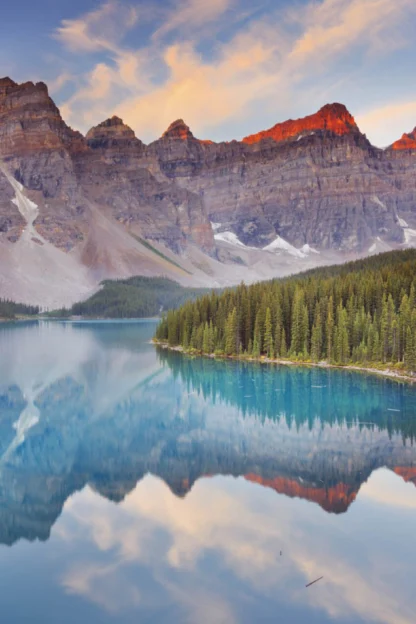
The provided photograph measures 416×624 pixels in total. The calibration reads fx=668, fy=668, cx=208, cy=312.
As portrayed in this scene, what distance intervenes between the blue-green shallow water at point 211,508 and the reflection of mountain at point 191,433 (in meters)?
0.16

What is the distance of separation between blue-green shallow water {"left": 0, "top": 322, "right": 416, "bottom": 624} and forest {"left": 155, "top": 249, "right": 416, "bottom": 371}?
14030mm

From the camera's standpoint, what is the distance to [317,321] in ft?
252

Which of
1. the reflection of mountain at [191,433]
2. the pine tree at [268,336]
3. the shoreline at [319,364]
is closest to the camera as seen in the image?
the reflection of mountain at [191,433]

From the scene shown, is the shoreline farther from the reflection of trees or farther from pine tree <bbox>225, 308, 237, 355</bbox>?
the reflection of trees

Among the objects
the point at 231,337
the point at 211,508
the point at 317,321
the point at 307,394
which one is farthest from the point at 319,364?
the point at 211,508

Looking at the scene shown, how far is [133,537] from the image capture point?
84.4ft

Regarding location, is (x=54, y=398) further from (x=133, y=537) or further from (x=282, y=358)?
(x=133, y=537)

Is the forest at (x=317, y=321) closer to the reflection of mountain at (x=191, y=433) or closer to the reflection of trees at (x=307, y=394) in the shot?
the reflection of trees at (x=307, y=394)

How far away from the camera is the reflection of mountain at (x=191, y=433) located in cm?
3212

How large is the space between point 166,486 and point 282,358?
1903 inches

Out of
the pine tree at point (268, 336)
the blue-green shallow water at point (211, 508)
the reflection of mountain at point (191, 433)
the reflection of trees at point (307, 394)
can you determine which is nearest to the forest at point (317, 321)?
the pine tree at point (268, 336)

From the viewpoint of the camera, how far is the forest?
71562 millimetres

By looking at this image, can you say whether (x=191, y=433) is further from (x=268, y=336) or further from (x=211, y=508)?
(x=268, y=336)

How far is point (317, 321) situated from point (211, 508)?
50.4 m
